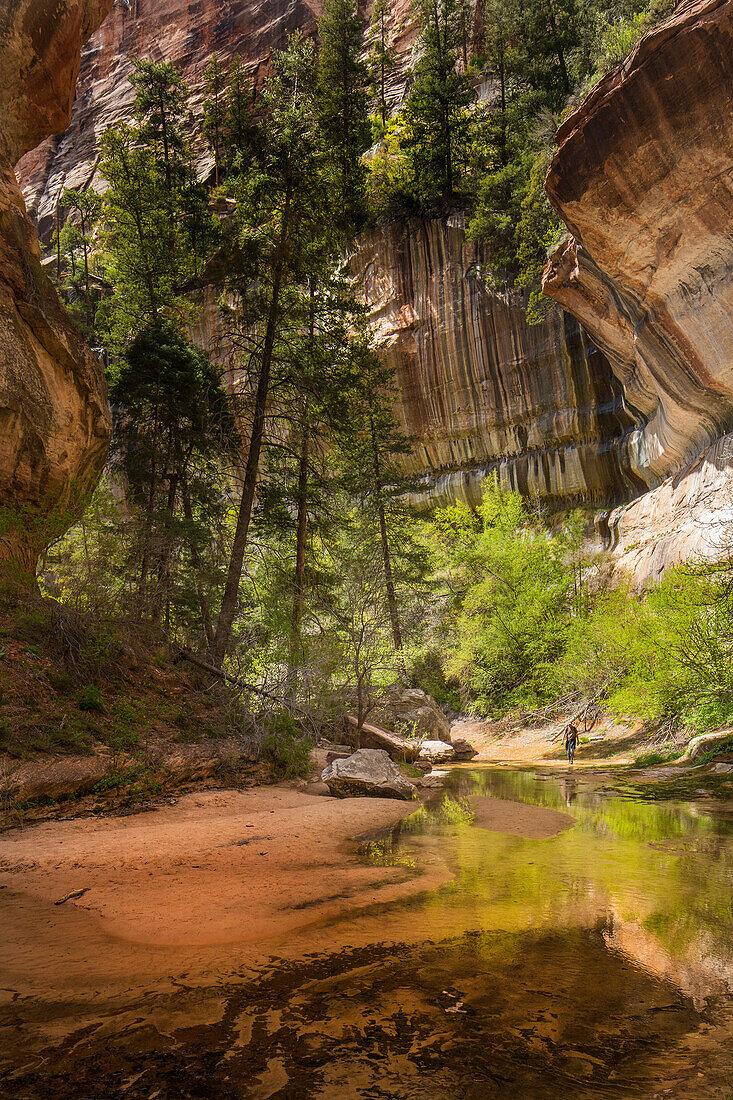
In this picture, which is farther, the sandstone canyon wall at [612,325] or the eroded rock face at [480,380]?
the eroded rock face at [480,380]

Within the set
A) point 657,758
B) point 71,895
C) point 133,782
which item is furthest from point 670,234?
point 71,895

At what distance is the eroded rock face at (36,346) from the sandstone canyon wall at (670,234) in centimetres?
1257

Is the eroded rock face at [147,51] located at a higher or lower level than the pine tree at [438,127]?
higher

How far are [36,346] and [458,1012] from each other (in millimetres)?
12616

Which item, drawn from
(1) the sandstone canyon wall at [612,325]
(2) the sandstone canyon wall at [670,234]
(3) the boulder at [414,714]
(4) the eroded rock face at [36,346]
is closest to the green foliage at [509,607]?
(1) the sandstone canyon wall at [612,325]

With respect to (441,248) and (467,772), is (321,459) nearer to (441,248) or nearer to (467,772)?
(467,772)

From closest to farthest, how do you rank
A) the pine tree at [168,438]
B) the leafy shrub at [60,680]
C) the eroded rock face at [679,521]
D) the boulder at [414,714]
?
the leafy shrub at [60,680]
the pine tree at [168,438]
the eroded rock face at [679,521]
the boulder at [414,714]

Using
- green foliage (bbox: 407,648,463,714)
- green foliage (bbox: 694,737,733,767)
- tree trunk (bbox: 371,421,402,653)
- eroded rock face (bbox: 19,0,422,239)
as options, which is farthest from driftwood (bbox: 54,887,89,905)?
eroded rock face (bbox: 19,0,422,239)

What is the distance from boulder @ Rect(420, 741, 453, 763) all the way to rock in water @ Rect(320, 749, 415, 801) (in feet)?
20.8

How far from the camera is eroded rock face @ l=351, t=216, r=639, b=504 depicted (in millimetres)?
24578

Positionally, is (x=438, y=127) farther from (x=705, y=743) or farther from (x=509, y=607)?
(x=705, y=743)

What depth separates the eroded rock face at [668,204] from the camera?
41.5ft

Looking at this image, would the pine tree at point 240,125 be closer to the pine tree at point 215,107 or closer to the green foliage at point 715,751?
the green foliage at point 715,751

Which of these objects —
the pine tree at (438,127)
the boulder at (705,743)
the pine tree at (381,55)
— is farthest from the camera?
the pine tree at (381,55)
